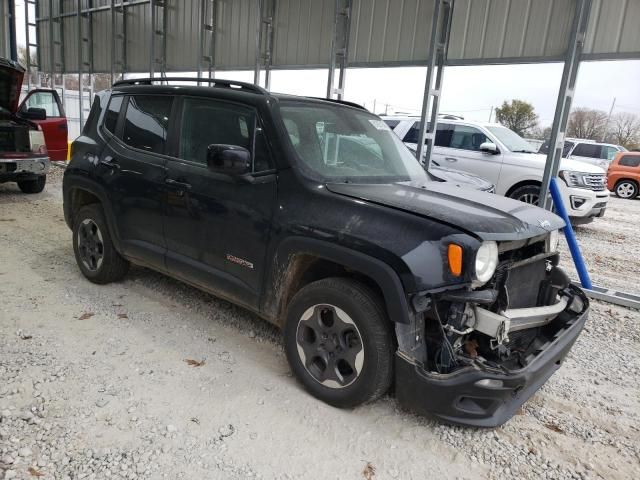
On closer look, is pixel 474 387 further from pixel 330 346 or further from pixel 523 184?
pixel 523 184

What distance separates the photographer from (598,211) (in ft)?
29.9

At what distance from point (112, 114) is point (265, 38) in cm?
506

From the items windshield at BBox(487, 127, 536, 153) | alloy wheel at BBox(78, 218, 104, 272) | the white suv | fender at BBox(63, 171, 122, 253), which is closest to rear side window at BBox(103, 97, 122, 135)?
fender at BBox(63, 171, 122, 253)

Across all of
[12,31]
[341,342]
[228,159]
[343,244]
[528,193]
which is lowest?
[341,342]

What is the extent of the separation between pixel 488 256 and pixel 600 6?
4.74 metres

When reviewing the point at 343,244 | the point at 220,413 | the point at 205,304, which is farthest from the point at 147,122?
the point at 220,413

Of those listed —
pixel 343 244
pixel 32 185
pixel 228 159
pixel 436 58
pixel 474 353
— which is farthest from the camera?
pixel 32 185

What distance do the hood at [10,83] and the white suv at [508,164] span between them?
642cm

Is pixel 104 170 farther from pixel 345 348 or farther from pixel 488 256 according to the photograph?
pixel 488 256

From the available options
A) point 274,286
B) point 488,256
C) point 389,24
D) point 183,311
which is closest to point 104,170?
point 183,311

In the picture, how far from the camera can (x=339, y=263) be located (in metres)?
2.79

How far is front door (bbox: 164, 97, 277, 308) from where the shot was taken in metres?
3.26

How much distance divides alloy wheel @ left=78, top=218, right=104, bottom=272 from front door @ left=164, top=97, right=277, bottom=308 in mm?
1136

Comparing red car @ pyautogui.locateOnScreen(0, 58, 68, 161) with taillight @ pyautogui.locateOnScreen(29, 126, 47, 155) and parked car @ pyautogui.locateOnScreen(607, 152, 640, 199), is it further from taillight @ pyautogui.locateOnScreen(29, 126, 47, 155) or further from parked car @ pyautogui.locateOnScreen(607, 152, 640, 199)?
parked car @ pyautogui.locateOnScreen(607, 152, 640, 199)
